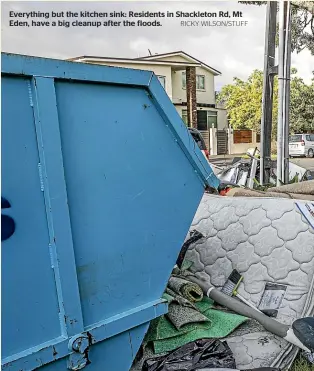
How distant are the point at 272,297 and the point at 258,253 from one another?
0.99ft

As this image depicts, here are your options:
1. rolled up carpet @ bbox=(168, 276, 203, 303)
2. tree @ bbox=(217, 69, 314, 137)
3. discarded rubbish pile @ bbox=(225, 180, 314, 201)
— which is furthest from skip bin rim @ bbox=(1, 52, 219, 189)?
tree @ bbox=(217, 69, 314, 137)

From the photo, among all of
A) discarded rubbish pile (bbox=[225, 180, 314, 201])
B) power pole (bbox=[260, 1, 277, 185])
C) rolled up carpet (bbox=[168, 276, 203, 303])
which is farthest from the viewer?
power pole (bbox=[260, 1, 277, 185])

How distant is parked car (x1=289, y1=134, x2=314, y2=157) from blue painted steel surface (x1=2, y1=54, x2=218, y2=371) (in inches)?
837

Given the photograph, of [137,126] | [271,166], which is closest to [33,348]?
[137,126]

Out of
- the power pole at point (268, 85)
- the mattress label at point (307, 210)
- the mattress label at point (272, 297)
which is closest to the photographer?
the mattress label at point (272, 297)

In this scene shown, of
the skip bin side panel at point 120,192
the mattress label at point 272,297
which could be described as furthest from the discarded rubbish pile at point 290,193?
the skip bin side panel at point 120,192

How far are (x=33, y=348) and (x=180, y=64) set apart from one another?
20506mm

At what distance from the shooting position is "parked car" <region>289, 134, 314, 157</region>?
21938 mm

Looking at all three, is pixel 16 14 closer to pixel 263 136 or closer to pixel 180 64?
pixel 263 136

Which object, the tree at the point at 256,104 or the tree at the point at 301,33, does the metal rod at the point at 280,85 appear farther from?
the tree at the point at 256,104

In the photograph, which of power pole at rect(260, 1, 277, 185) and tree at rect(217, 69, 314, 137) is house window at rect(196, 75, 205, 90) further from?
power pole at rect(260, 1, 277, 185)

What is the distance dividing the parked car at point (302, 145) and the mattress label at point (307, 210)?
20165 millimetres

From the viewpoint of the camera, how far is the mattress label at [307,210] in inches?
109

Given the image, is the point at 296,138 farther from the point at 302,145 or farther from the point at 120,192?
the point at 120,192
